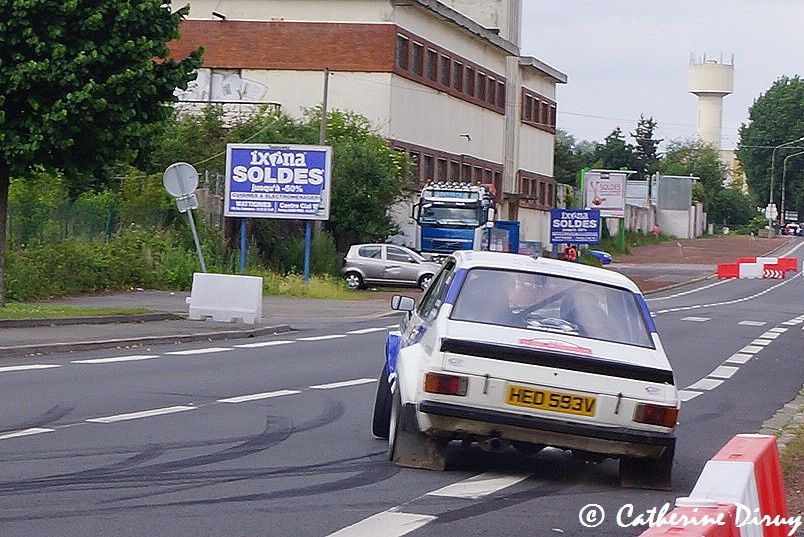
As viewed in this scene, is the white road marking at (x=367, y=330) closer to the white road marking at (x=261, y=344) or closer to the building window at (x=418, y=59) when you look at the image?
the white road marking at (x=261, y=344)

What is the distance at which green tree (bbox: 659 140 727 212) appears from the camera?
5635 inches

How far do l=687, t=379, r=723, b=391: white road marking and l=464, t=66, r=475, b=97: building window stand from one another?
51.6m

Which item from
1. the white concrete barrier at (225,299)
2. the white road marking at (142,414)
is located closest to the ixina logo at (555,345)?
the white road marking at (142,414)

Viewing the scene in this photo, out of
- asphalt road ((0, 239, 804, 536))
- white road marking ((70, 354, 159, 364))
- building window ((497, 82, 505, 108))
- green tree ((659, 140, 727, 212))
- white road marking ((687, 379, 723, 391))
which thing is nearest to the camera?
asphalt road ((0, 239, 804, 536))

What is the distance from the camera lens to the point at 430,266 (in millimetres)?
47344

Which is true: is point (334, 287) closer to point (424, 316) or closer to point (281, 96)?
point (281, 96)

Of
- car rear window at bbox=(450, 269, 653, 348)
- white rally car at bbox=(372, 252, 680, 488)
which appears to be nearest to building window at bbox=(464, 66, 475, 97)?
car rear window at bbox=(450, 269, 653, 348)

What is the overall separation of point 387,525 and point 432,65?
57783 millimetres

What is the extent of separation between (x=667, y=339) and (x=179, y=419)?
54.3 feet

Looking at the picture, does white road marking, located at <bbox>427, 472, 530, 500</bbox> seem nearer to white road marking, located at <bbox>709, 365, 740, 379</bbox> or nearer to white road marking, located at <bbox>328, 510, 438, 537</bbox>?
white road marking, located at <bbox>328, 510, 438, 537</bbox>

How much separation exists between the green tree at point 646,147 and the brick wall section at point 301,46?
99979mm

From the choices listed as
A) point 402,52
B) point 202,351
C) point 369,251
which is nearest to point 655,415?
point 202,351

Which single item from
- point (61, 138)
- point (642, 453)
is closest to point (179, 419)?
point (642, 453)

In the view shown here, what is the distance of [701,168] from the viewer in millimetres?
144375
